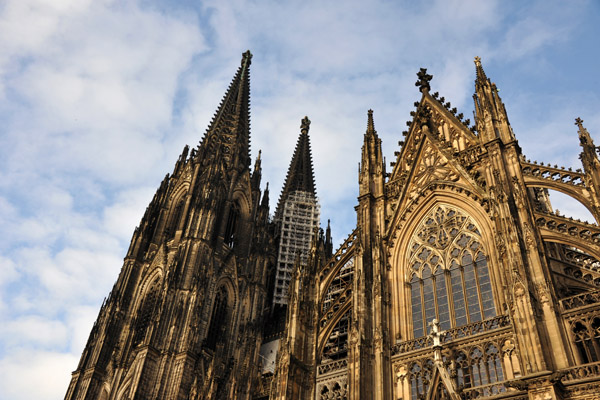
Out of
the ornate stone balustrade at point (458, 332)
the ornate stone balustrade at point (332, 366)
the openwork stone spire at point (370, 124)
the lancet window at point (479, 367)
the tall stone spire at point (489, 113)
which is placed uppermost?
the openwork stone spire at point (370, 124)

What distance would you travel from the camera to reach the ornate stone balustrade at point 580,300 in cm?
1366

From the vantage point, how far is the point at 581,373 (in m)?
12.3

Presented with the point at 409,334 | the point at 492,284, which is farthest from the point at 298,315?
the point at 492,284

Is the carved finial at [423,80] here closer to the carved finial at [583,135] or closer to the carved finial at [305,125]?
the carved finial at [583,135]

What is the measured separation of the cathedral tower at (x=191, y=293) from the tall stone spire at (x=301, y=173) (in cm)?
712

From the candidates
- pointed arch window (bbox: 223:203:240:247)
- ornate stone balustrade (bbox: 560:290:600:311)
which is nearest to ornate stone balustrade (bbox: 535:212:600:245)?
ornate stone balustrade (bbox: 560:290:600:311)

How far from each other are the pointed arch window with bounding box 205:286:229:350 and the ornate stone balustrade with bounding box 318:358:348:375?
17.6m

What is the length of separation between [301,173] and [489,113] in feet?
121

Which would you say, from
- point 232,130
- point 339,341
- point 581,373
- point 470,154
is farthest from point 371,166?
point 232,130

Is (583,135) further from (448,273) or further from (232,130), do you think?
(232,130)

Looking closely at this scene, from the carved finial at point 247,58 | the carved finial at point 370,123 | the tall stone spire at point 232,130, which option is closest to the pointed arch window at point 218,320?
the tall stone spire at point 232,130

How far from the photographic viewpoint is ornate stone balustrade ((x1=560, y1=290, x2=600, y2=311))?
13664mm

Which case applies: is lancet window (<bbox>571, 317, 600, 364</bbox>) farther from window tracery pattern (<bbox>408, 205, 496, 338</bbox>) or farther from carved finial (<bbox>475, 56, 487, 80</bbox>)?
carved finial (<bbox>475, 56, 487, 80</bbox>)

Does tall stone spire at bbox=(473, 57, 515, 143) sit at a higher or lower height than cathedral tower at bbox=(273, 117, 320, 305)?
lower
